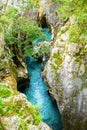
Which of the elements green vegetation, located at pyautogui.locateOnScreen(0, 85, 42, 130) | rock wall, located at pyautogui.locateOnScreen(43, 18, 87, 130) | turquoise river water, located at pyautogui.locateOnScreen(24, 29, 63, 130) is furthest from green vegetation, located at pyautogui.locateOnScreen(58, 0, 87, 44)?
turquoise river water, located at pyautogui.locateOnScreen(24, 29, 63, 130)

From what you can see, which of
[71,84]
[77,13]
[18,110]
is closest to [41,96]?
[71,84]

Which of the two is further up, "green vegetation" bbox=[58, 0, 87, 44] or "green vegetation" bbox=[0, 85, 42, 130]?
"green vegetation" bbox=[58, 0, 87, 44]

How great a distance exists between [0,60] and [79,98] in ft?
25.0

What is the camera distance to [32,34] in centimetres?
3044

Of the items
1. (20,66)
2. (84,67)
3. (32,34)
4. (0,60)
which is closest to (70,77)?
(84,67)

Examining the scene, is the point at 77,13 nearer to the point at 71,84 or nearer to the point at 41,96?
the point at 71,84

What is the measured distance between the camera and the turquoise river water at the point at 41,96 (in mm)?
22969

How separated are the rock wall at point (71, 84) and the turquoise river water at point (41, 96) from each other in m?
3.27

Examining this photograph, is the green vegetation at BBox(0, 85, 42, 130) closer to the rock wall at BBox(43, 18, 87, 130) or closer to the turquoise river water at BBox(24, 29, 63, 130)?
the rock wall at BBox(43, 18, 87, 130)

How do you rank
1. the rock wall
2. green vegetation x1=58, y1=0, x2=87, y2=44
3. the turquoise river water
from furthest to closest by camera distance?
1. the turquoise river water
2. the rock wall
3. green vegetation x1=58, y1=0, x2=87, y2=44

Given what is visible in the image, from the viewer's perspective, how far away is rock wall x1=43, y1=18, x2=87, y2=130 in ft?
59.7

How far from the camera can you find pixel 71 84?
60.6 ft

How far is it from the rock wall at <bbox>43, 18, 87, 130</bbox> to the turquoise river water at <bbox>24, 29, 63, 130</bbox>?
3.27 meters

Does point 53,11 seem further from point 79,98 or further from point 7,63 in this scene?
point 79,98
